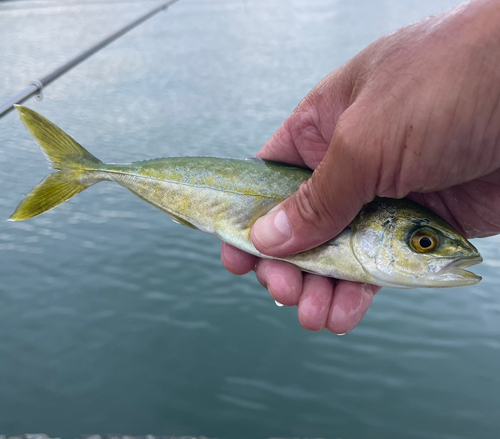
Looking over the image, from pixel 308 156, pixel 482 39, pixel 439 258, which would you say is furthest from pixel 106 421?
pixel 482 39

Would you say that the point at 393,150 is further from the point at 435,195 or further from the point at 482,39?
the point at 435,195

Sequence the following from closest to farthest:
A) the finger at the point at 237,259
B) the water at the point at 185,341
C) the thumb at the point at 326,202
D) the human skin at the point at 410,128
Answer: the human skin at the point at 410,128
the thumb at the point at 326,202
the finger at the point at 237,259
the water at the point at 185,341

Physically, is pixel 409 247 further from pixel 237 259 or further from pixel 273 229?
pixel 237 259

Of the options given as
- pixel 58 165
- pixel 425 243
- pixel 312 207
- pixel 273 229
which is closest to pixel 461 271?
pixel 425 243

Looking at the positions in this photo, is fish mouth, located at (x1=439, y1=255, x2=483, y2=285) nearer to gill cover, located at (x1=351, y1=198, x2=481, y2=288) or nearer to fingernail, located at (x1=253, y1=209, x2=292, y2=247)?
gill cover, located at (x1=351, y1=198, x2=481, y2=288)

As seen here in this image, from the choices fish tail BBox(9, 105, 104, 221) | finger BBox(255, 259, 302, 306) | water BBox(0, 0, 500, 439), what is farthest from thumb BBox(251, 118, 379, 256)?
water BBox(0, 0, 500, 439)

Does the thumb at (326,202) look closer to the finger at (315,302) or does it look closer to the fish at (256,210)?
the fish at (256,210)

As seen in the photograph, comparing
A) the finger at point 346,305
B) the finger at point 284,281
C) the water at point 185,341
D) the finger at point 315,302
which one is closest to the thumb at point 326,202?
the finger at point 284,281
